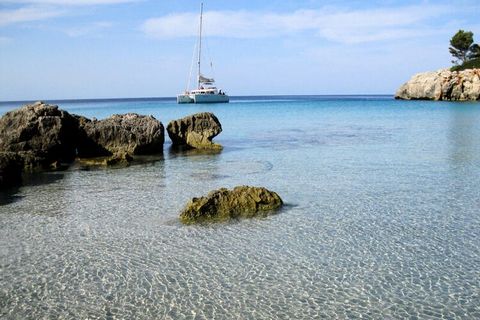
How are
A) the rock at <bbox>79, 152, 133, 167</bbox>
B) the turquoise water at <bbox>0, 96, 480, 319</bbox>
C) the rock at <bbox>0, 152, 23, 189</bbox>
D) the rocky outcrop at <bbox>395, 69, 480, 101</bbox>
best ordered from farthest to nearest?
the rocky outcrop at <bbox>395, 69, 480, 101</bbox>
the rock at <bbox>79, 152, 133, 167</bbox>
the rock at <bbox>0, 152, 23, 189</bbox>
the turquoise water at <bbox>0, 96, 480, 319</bbox>

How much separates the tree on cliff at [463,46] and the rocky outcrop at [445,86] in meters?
14.6

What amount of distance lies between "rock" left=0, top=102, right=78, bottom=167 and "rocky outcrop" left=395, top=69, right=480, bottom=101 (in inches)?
3472

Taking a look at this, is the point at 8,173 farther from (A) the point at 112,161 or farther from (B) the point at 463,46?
(B) the point at 463,46

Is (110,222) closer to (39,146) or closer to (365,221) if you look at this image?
(365,221)

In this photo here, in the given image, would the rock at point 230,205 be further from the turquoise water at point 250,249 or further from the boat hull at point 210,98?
the boat hull at point 210,98

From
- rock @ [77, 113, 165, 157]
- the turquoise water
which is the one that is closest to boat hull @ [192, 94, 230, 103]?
rock @ [77, 113, 165, 157]

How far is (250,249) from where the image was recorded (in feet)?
34.4

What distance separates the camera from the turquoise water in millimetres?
7844

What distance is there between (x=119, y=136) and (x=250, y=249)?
17.3 m

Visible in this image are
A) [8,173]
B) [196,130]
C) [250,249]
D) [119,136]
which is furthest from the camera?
[196,130]

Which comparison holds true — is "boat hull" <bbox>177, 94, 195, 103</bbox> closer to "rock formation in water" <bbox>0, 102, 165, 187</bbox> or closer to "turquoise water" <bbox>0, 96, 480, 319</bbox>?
"rock formation in water" <bbox>0, 102, 165, 187</bbox>

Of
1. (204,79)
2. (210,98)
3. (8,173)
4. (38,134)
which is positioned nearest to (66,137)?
(38,134)

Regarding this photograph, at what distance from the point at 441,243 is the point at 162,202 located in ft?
27.1

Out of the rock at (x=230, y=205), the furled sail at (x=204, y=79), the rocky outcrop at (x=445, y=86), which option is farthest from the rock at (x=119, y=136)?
the furled sail at (x=204, y=79)
